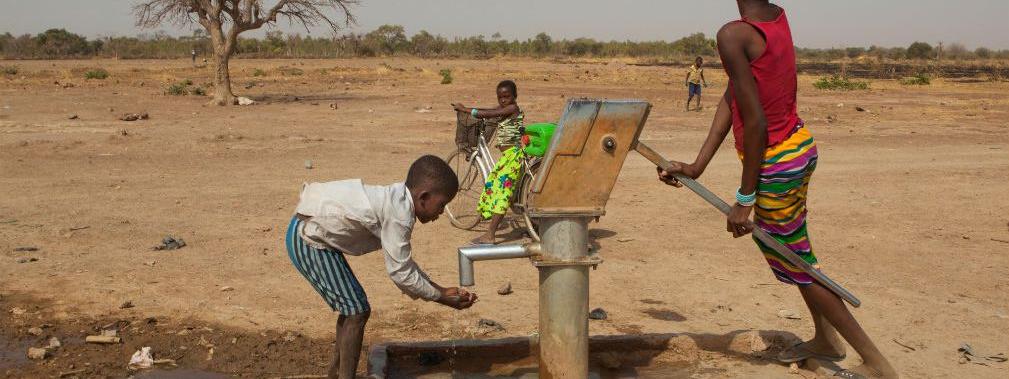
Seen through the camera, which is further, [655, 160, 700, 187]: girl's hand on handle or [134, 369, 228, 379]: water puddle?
[134, 369, 228, 379]: water puddle

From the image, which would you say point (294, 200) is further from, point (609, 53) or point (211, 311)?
point (609, 53)

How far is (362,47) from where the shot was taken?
194 feet

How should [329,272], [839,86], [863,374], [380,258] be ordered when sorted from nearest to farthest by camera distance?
[329,272] < [863,374] < [380,258] < [839,86]

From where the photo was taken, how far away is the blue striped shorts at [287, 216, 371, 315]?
330 centimetres

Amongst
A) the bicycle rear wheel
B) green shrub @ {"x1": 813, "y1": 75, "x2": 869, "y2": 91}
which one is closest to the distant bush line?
green shrub @ {"x1": 813, "y1": 75, "x2": 869, "y2": 91}

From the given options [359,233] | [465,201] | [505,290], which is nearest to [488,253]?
[359,233]

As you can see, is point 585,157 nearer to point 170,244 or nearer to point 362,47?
point 170,244

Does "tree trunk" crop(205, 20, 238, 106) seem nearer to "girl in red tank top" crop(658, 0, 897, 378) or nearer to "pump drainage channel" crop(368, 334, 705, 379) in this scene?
"pump drainage channel" crop(368, 334, 705, 379)

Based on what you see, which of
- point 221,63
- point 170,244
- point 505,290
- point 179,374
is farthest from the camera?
→ point 221,63

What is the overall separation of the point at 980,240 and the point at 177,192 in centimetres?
642

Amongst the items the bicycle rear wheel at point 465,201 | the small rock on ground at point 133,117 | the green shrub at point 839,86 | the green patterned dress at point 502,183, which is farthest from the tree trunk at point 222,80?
the green shrub at point 839,86

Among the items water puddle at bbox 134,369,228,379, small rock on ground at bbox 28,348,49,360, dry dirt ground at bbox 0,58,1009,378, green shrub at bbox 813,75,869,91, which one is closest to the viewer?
water puddle at bbox 134,369,228,379

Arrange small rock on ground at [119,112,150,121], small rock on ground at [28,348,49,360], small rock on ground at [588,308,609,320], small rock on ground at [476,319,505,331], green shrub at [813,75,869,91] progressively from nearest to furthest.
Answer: small rock on ground at [28,348,49,360]
small rock on ground at [476,319,505,331]
small rock on ground at [588,308,609,320]
small rock on ground at [119,112,150,121]
green shrub at [813,75,869,91]

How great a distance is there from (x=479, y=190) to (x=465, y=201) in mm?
601
